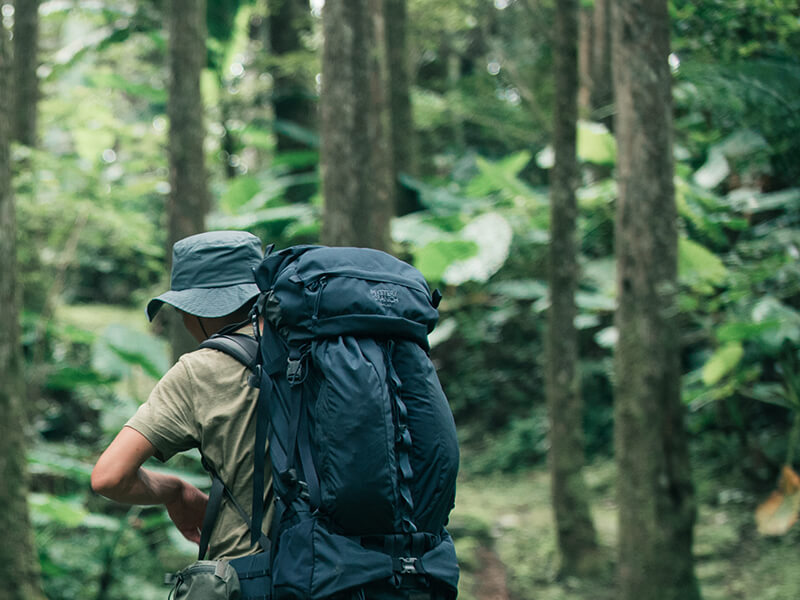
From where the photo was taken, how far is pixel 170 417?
7.46ft

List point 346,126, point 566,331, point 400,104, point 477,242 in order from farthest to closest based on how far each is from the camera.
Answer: point 400,104 < point 477,242 < point 566,331 < point 346,126

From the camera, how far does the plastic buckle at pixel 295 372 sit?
7.20 feet

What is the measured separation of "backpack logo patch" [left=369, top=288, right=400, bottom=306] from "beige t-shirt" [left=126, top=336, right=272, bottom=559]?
1.45 ft

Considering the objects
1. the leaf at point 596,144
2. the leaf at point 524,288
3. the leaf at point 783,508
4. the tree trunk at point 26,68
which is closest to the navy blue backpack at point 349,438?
the leaf at point 783,508

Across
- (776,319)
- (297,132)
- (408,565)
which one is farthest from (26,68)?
(408,565)

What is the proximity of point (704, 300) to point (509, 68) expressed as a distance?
24.7ft

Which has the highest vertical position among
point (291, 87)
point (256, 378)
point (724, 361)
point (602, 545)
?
point (291, 87)

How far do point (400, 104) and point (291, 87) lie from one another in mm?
2653

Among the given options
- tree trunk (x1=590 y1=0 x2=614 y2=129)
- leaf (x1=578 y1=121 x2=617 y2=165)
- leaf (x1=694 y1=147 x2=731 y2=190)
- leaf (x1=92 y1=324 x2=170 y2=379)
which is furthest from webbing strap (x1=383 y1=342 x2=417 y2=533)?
tree trunk (x1=590 y1=0 x2=614 y2=129)

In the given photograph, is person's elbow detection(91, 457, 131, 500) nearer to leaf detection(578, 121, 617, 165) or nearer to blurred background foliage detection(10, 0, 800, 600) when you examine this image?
blurred background foliage detection(10, 0, 800, 600)

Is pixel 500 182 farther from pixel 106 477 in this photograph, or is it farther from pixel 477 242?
pixel 106 477

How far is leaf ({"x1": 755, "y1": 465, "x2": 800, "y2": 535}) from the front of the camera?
7141 mm

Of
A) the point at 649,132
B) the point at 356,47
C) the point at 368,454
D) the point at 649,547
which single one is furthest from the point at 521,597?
the point at 368,454

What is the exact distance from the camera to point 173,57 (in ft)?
26.5
